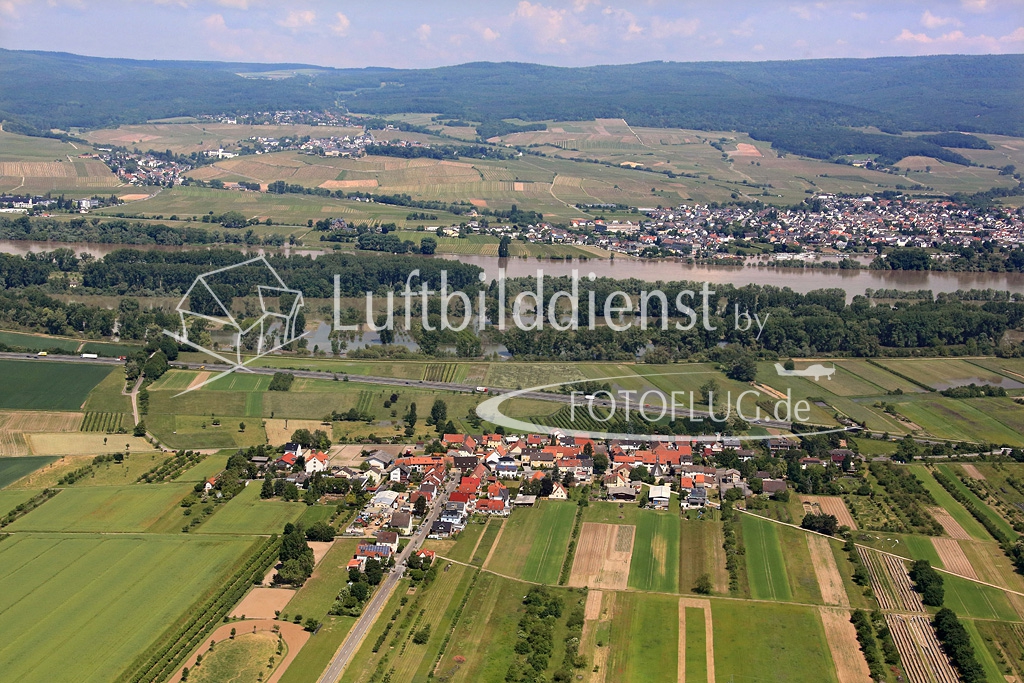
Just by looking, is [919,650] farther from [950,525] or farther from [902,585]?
[950,525]

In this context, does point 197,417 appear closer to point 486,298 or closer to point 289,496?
point 289,496

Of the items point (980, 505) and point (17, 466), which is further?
point (17, 466)

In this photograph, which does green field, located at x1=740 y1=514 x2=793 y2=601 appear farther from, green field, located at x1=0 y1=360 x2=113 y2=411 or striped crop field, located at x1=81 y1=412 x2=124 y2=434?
green field, located at x1=0 y1=360 x2=113 y2=411

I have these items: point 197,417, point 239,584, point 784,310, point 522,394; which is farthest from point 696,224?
point 239,584

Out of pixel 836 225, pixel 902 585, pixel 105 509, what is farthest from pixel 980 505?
pixel 836 225

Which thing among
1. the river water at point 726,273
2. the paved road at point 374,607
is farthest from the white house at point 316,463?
the river water at point 726,273

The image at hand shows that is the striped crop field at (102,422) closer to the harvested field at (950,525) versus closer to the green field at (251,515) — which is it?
the green field at (251,515)

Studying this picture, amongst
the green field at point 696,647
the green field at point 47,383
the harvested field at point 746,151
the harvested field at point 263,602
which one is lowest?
the green field at point 696,647
